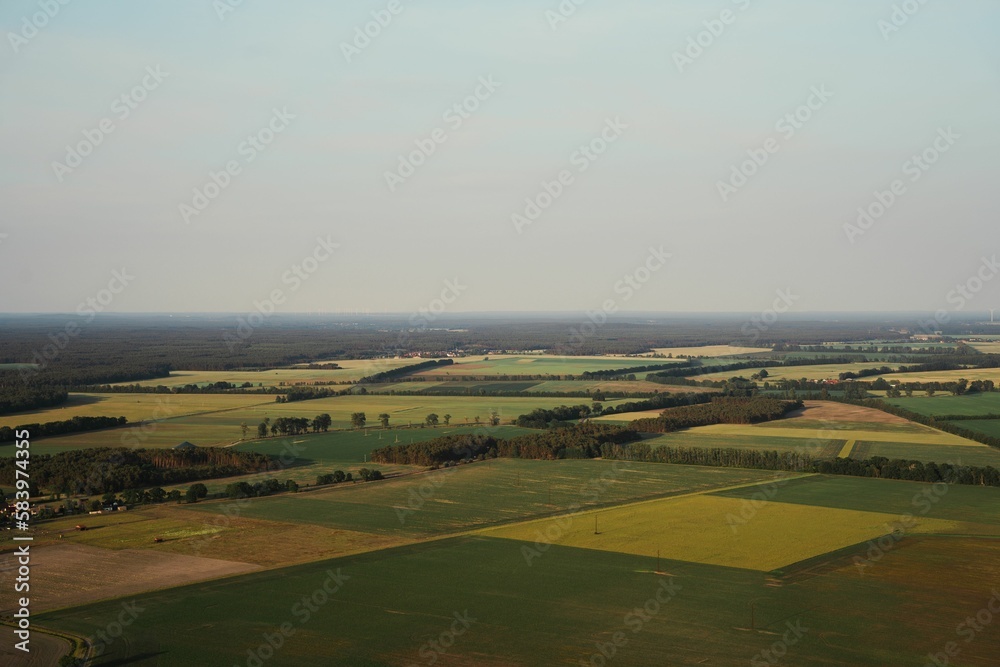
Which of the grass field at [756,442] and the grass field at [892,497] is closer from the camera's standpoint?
the grass field at [892,497]

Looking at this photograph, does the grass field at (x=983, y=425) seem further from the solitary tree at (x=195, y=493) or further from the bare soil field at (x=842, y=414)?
the solitary tree at (x=195, y=493)

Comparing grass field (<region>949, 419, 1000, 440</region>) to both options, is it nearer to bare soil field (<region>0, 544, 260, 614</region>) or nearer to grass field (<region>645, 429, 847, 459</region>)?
grass field (<region>645, 429, 847, 459</region>)

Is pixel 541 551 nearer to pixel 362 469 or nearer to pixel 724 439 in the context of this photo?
pixel 362 469

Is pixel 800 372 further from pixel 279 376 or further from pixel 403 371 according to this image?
pixel 279 376

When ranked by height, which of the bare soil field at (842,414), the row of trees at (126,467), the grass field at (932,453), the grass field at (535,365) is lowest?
the grass field at (932,453)

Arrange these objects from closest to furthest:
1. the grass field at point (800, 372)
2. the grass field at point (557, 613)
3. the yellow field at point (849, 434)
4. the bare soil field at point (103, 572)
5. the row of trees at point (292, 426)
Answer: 1. the grass field at point (557, 613)
2. the bare soil field at point (103, 572)
3. the yellow field at point (849, 434)
4. the row of trees at point (292, 426)
5. the grass field at point (800, 372)

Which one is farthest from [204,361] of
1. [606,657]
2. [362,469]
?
[606,657]

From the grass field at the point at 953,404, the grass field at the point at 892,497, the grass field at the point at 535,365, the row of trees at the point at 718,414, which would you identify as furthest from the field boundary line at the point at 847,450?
the grass field at the point at 535,365
